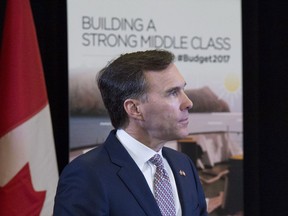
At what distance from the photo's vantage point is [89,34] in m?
3.23

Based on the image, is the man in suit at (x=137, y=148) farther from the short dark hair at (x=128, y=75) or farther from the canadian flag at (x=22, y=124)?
the canadian flag at (x=22, y=124)

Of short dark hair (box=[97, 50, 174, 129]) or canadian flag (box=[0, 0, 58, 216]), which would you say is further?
canadian flag (box=[0, 0, 58, 216])

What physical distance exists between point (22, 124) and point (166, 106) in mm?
1406

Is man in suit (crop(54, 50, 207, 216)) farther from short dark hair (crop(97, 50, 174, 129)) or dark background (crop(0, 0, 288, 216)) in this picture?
dark background (crop(0, 0, 288, 216))

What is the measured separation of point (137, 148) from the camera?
5.72 ft

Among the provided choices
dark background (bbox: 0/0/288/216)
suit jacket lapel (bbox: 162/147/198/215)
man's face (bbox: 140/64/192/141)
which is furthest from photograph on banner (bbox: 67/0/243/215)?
man's face (bbox: 140/64/192/141)

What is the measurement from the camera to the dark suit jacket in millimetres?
1563

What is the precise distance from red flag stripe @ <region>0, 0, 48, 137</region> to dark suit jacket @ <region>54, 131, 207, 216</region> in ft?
4.21

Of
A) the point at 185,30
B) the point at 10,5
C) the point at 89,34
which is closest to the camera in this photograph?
the point at 10,5

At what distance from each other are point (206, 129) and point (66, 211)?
2.10 meters

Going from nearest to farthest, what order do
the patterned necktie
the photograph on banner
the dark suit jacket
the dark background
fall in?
1. the dark suit jacket
2. the patterned necktie
3. the photograph on banner
4. the dark background
